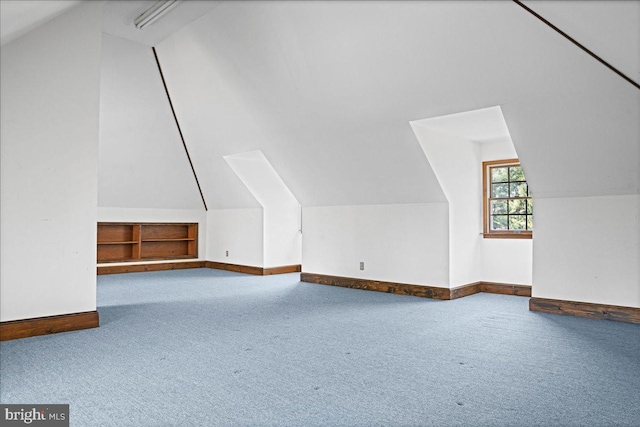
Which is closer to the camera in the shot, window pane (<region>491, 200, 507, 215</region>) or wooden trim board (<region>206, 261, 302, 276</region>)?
window pane (<region>491, 200, 507, 215</region>)

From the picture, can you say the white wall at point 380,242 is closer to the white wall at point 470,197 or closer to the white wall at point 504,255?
the white wall at point 470,197

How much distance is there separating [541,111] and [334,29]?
2.13 meters

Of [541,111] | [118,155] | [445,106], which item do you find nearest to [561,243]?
[541,111]

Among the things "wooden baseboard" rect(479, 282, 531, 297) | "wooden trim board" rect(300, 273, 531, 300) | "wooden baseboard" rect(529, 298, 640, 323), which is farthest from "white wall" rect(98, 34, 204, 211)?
"wooden baseboard" rect(529, 298, 640, 323)

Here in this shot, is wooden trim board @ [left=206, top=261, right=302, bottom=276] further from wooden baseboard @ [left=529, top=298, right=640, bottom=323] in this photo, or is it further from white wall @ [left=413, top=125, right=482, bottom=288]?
wooden baseboard @ [left=529, top=298, right=640, bottom=323]

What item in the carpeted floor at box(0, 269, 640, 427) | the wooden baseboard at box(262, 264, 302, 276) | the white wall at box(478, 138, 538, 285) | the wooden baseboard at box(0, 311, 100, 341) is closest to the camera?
the carpeted floor at box(0, 269, 640, 427)

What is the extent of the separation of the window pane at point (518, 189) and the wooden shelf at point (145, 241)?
6416 millimetres

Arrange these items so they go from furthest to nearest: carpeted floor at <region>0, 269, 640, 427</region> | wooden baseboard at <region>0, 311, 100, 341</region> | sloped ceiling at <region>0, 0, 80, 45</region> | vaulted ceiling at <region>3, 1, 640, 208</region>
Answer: wooden baseboard at <region>0, 311, 100, 341</region>
vaulted ceiling at <region>3, 1, 640, 208</region>
sloped ceiling at <region>0, 0, 80, 45</region>
carpeted floor at <region>0, 269, 640, 427</region>

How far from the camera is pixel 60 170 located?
4219 millimetres

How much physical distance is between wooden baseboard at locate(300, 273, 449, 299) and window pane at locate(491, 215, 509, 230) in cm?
141

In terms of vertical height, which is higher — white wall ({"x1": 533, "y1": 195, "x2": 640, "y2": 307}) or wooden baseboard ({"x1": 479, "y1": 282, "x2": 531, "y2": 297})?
white wall ({"x1": 533, "y1": 195, "x2": 640, "y2": 307})

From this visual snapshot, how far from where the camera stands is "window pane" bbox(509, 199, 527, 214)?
6.37 metres

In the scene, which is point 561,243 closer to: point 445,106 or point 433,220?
point 433,220

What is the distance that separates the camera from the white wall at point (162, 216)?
343 inches
